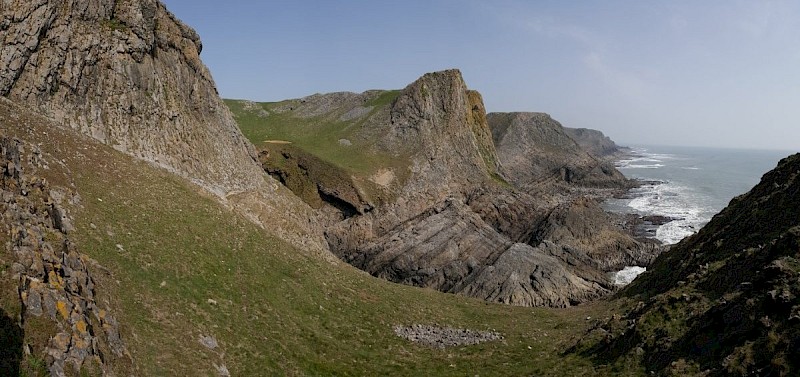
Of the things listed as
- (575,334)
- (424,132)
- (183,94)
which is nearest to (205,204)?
(183,94)

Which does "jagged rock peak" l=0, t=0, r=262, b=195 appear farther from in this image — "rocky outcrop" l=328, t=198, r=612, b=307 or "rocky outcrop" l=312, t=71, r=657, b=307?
"rocky outcrop" l=312, t=71, r=657, b=307

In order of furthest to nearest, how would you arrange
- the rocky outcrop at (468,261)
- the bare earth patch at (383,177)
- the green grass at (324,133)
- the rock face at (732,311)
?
the green grass at (324,133)
the bare earth patch at (383,177)
the rocky outcrop at (468,261)
the rock face at (732,311)

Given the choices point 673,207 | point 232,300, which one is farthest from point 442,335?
point 673,207

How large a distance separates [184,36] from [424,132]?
146 feet

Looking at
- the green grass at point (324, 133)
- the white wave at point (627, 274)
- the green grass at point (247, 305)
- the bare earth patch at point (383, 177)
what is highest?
the green grass at point (324, 133)

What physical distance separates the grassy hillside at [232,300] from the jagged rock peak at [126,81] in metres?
6.74

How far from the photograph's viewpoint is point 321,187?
68.4 m

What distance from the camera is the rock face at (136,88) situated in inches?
1384

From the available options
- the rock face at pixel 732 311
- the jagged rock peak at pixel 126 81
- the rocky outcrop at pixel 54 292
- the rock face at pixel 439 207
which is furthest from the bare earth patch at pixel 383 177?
the rocky outcrop at pixel 54 292

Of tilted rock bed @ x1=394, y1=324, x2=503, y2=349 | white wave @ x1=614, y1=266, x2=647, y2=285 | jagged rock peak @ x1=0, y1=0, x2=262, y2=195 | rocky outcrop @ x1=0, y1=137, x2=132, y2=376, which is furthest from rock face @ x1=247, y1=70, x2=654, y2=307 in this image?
rocky outcrop @ x1=0, y1=137, x2=132, y2=376

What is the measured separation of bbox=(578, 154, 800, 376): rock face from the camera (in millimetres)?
16594

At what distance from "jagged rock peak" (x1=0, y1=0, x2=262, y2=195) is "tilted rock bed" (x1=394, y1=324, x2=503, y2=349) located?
73.9 feet

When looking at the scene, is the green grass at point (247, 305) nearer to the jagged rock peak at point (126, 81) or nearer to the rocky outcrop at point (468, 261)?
the jagged rock peak at point (126, 81)

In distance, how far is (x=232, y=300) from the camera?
82.5 feet
